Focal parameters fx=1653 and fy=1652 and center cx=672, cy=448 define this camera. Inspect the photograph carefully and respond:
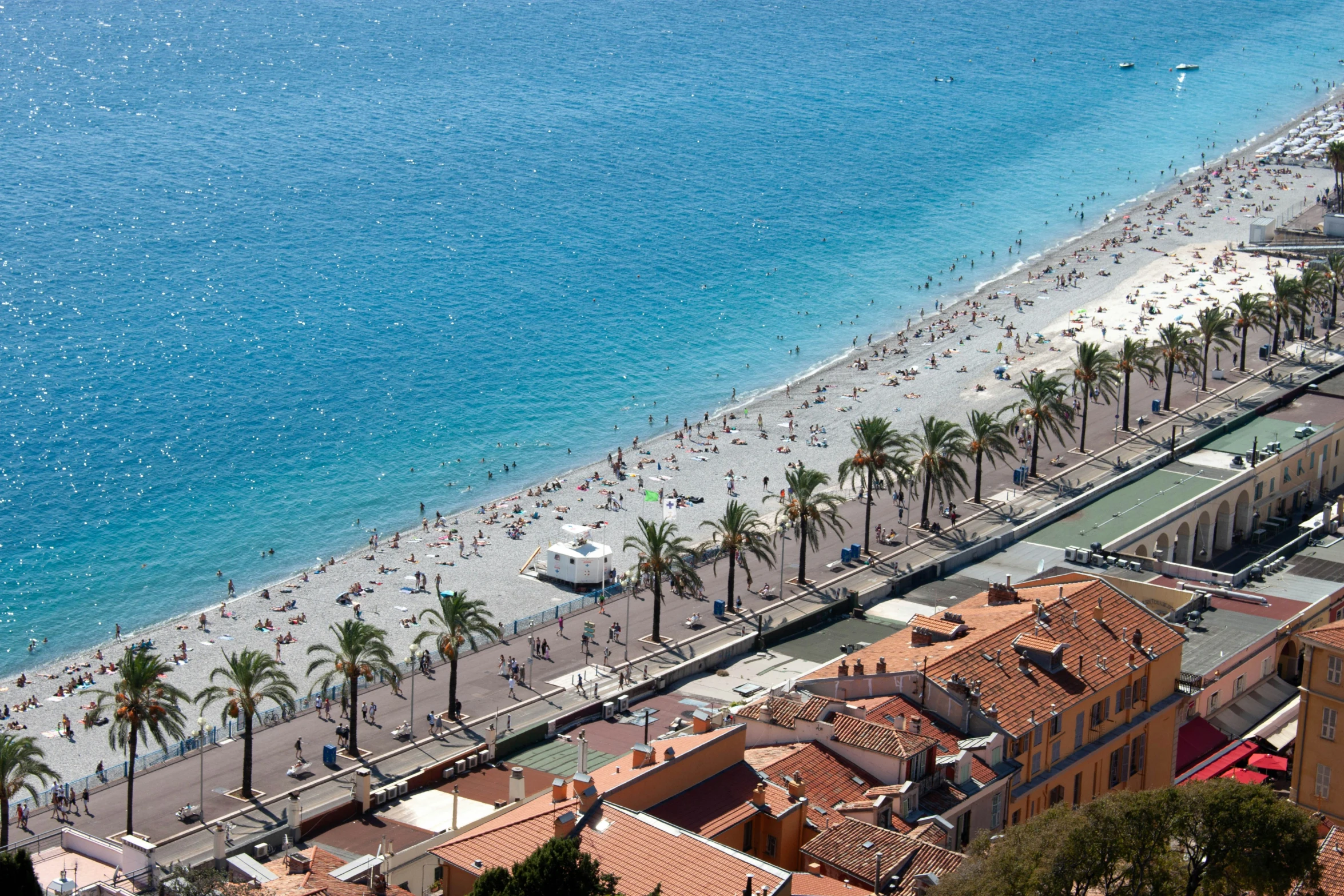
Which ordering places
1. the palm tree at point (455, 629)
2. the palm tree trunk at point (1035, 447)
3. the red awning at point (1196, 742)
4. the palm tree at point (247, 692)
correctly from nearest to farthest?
the red awning at point (1196, 742) < the palm tree at point (247, 692) < the palm tree at point (455, 629) < the palm tree trunk at point (1035, 447)

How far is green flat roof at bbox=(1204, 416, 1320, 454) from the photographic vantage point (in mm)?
84500

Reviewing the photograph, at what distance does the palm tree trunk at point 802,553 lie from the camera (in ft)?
254

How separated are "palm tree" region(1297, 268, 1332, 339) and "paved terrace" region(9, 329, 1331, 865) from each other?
15.6 metres

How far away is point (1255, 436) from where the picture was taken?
282 ft

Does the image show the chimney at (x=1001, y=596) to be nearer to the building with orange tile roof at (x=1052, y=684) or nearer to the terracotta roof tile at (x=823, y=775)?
the building with orange tile roof at (x=1052, y=684)

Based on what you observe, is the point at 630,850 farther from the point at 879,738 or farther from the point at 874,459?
the point at 874,459

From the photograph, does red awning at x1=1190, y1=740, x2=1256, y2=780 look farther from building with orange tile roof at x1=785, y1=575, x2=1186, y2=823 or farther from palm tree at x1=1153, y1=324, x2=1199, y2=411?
palm tree at x1=1153, y1=324, x2=1199, y2=411

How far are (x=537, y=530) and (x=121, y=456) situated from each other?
107ft

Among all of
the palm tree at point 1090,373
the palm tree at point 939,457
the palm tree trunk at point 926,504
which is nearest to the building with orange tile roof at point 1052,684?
the palm tree at point 939,457

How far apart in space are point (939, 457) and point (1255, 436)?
1674 cm

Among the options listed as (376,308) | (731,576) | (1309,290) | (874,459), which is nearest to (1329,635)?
(731,576)

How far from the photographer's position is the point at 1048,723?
48781mm

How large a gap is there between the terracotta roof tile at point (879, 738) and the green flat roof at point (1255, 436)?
144 ft

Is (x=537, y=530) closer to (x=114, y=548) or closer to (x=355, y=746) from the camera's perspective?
(x=114, y=548)
